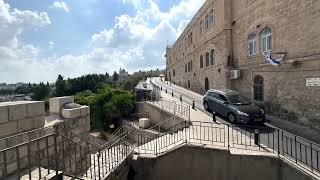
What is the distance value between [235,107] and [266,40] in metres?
5.94

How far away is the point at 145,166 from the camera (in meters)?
10.0

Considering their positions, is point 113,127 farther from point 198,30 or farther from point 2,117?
point 2,117

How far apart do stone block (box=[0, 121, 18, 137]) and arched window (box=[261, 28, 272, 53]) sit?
15.3 meters

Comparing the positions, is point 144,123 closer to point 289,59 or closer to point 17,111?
point 289,59

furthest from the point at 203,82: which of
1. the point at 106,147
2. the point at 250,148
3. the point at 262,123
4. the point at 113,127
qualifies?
the point at 106,147

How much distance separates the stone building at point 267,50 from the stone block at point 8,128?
12634 mm

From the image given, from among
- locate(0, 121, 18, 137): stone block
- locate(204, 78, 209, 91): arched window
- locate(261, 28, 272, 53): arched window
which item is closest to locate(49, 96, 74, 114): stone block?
locate(0, 121, 18, 137): stone block

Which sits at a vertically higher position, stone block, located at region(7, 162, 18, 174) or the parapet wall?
the parapet wall

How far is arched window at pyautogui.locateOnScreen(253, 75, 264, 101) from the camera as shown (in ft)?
59.0

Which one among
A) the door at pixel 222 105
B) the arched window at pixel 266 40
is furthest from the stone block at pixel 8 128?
the arched window at pixel 266 40

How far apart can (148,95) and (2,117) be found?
1953 centimetres

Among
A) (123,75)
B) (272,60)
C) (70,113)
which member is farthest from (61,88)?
(70,113)

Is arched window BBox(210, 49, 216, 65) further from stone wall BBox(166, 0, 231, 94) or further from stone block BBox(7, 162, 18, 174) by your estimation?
stone block BBox(7, 162, 18, 174)

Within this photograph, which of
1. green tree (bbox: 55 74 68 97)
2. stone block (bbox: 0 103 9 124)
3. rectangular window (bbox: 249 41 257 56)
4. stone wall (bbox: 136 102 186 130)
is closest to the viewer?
stone block (bbox: 0 103 9 124)
